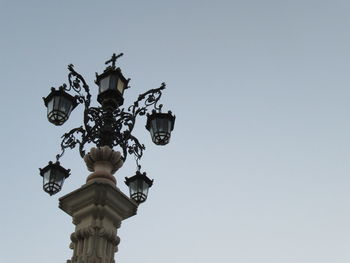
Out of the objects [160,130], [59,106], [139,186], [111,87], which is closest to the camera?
[59,106]

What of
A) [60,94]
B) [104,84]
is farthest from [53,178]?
[104,84]

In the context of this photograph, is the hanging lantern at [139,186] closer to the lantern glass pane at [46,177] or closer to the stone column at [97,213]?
the stone column at [97,213]

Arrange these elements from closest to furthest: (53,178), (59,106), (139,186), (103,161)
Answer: (103,161), (53,178), (59,106), (139,186)

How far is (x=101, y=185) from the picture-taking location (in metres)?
9.44

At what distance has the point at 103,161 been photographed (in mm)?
10156

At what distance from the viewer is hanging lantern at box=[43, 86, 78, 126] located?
1059 centimetres

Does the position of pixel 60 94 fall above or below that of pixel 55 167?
above

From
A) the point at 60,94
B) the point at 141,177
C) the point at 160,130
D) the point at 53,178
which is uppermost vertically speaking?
the point at 60,94

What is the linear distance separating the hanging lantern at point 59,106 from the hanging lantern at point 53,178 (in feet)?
2.47

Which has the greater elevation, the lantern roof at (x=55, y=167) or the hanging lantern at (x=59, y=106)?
the hanging lantern at (x=59, y=106)

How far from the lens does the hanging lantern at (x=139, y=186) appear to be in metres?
10.9

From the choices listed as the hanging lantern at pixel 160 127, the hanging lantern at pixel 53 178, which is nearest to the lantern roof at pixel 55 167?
the hanging lantern at pixel 53 178

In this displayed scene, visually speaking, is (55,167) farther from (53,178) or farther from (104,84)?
(104,84)

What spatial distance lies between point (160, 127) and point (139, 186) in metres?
1.10
